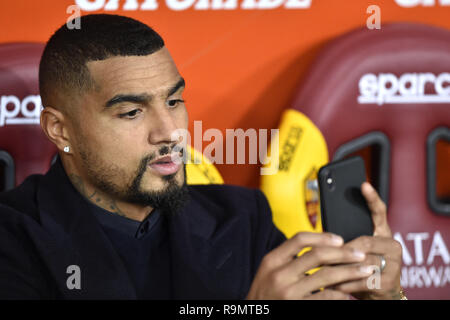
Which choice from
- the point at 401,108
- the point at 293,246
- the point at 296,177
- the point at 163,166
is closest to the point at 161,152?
A: the point at 163,166

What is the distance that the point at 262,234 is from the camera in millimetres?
1000

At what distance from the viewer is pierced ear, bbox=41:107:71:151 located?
908 mm

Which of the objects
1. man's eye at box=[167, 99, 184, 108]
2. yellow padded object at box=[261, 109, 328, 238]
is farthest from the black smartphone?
yellow padded object at box=[261, 109, 328, 238]

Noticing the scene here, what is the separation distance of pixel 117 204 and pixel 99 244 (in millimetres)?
94

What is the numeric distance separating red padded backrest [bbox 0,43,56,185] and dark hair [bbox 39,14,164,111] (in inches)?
13.1

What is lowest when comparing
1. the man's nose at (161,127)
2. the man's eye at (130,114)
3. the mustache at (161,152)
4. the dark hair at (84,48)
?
the mustache at (161,152)

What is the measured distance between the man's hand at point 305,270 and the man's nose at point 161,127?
0.26 metres

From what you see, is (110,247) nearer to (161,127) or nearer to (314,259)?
(161,127)

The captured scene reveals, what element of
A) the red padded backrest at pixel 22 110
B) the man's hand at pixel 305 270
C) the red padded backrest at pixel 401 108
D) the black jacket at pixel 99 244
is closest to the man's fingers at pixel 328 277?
the man's hand at pixel 305 270

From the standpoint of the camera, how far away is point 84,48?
2.86ft

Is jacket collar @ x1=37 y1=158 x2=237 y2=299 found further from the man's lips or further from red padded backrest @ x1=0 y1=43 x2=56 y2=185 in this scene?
red padded backrest @ x1=0 y1=43 x2=56 y2=185

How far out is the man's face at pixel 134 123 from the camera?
0.86 m

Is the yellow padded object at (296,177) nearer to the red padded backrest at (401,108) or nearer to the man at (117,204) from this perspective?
the red padded backrest at (401,108)
